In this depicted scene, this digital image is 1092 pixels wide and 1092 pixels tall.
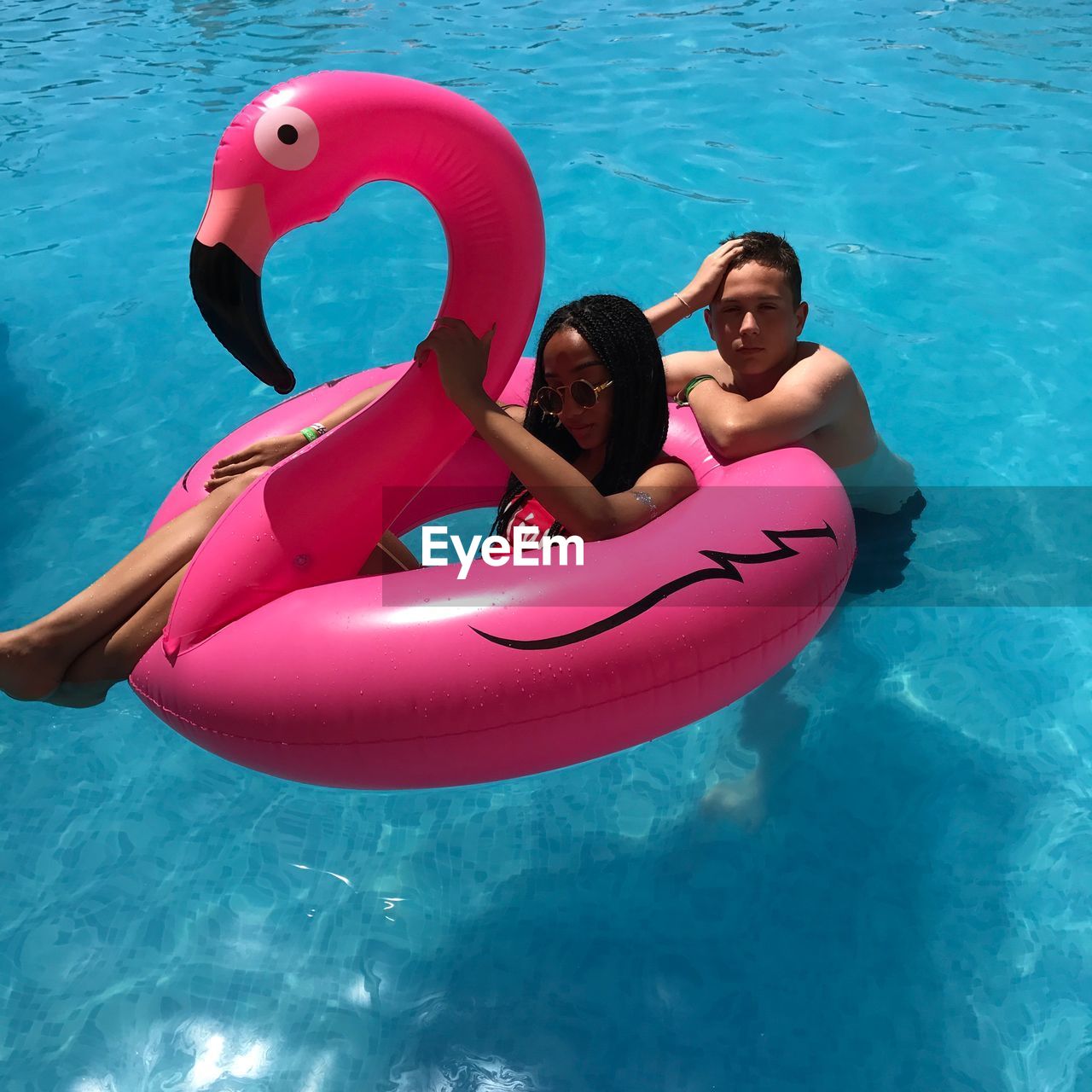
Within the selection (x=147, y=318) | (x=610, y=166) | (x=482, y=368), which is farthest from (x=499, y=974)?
(x=610, y=166)

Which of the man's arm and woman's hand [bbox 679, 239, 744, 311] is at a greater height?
woman's hand [bbox 679, 239, 744, 311]

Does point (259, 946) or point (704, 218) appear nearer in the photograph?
point (259, 946)

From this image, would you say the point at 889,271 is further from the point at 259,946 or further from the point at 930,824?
the point at 259,946

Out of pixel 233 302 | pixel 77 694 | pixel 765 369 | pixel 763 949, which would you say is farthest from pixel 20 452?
pixel 763 949

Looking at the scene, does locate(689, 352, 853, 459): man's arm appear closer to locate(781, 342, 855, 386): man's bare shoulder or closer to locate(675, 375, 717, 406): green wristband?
locate(781, 342, 855, 386): man's bare shoulder

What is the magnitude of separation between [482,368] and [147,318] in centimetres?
333

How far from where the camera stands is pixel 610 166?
6.30m

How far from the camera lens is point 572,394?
2.46 m

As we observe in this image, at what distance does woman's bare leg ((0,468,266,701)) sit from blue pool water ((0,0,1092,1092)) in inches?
31.4

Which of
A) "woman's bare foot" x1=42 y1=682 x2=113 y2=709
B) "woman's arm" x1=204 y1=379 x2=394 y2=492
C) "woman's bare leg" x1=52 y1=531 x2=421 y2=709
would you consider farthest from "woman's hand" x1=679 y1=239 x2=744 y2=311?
"woman's bare foot" x1=42 y1=682 x2=113 y2=709

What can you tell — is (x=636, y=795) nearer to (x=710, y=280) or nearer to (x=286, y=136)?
(x=710, y=280)

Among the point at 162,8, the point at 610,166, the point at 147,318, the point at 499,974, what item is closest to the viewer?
the point at 499,974

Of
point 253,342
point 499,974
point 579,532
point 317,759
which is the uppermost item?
point 253,342

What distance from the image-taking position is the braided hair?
2486 millimetres
